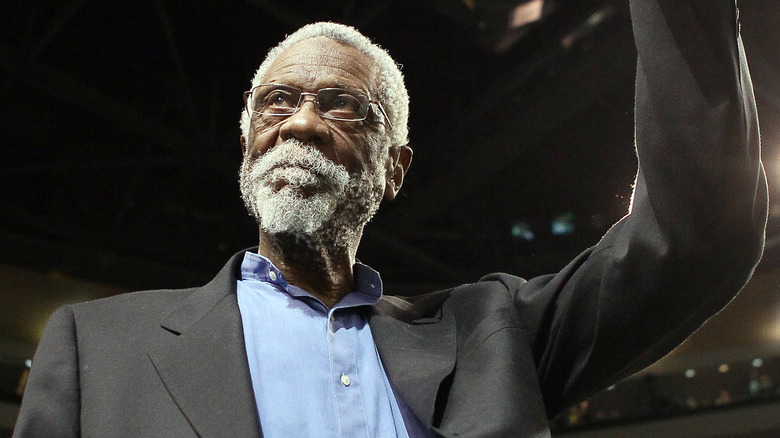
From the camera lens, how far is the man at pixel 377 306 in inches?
37.1

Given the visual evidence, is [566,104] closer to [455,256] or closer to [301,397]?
[455,256]

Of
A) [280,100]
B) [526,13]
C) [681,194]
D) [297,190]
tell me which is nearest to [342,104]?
[280,100]

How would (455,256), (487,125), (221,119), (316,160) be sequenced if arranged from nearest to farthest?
(316,160)
(487,125)
(221,119)
(455,256)

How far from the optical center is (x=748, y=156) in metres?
0.94

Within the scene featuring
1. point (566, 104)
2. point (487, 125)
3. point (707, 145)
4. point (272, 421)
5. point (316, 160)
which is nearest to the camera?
point (707, 145)

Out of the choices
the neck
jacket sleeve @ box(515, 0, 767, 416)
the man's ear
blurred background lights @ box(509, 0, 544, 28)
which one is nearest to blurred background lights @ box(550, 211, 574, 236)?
blurred background lights @ box(509, 0, 544, 28)

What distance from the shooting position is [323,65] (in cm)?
145

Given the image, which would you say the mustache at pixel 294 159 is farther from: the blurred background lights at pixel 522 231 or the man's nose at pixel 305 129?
the blurred background lights at pixel 522 231

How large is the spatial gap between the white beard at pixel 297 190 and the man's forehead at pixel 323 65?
0.18 m

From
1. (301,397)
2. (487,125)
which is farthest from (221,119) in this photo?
(301,397)

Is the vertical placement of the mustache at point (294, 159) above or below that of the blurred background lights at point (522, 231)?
below

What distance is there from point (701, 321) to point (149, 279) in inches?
116

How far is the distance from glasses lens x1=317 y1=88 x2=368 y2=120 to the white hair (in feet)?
0.25

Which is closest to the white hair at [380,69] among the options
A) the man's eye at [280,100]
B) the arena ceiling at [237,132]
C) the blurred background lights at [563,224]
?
the man's eye at [280,100]
